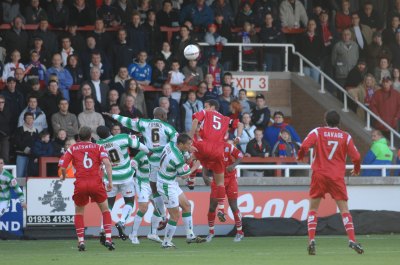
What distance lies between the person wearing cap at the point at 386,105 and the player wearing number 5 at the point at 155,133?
8.53 meters

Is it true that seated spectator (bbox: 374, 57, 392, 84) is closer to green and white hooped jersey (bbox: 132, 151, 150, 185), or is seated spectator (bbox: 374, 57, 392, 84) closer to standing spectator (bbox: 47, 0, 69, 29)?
standing spectator (bbox: 47, 0, 69, 29)

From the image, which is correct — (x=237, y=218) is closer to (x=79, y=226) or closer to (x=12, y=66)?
(x=79, y=226)

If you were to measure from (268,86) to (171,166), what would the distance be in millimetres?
10412

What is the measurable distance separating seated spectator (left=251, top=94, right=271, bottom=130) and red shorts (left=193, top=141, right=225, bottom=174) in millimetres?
5171

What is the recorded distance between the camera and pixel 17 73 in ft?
80.1

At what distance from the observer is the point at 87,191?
1798cm

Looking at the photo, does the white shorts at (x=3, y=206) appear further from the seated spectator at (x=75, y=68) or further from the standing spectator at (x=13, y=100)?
the seated spectator at (x=75, y=68)

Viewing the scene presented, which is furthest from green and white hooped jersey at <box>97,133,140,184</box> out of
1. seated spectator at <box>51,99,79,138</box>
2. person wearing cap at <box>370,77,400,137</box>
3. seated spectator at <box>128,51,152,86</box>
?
person wearing cap at <box>370,77,400,137</box>

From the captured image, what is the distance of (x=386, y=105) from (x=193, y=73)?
4719 mm

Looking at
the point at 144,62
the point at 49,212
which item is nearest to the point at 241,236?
the point at 49,212

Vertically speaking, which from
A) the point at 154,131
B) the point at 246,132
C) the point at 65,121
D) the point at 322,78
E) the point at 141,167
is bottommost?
the point at 141,167

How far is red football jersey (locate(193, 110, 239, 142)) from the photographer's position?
20.4 m

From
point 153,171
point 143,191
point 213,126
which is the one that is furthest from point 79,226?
point 213,126

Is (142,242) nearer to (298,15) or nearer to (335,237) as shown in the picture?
(335,237)
